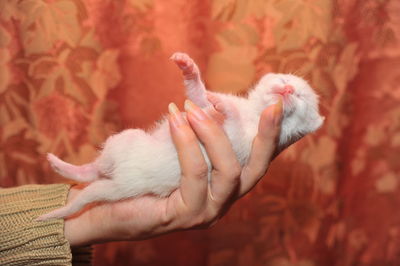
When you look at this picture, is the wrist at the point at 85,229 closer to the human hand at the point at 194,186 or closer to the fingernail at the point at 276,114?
the human hand at the point at 194,186

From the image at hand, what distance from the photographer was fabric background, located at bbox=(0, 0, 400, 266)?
111 centimetres

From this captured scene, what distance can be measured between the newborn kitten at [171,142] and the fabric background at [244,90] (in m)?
0.36

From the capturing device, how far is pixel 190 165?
2.20 ft

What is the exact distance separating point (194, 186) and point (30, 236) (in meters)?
0.33

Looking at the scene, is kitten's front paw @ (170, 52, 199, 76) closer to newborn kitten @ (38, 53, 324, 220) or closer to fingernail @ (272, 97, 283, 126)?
newborn kitten @ (38, 53, 324, 220)

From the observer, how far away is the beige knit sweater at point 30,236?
2.43 ft

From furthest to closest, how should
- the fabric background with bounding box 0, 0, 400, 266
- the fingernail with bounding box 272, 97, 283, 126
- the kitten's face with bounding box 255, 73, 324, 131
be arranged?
1. the fabric background with bounding box 0, 0, 400, 266
2. the kitten's face with bounding box 255, 73, 324, 131
3. the fingernail with bounding box 272, 97, 283, 126

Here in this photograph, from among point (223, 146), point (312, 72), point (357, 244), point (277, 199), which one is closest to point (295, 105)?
point (223, 146)

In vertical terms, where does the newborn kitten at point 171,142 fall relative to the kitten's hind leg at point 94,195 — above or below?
above

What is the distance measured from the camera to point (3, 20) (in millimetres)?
1132

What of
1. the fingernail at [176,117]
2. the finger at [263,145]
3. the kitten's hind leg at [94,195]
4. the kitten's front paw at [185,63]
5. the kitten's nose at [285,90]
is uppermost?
the kitten's front paw at [185,63]

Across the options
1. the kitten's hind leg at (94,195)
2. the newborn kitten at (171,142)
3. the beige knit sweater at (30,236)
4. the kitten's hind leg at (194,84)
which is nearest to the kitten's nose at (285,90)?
the newborn kitten at (171,142)

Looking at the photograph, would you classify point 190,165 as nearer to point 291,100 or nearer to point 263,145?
point 263,145

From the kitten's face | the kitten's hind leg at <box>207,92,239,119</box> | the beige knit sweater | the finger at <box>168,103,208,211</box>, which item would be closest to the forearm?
the beige knit sweater
